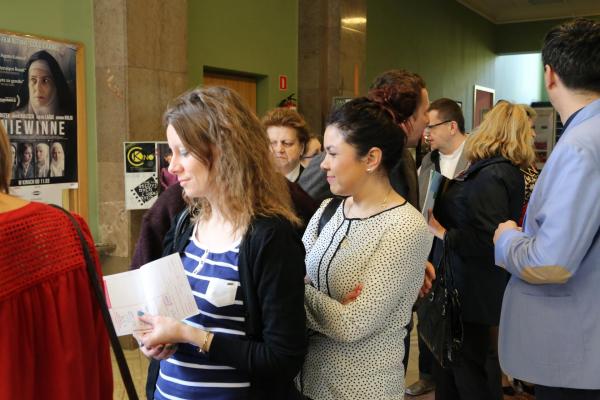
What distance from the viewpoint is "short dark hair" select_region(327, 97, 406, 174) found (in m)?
1.63

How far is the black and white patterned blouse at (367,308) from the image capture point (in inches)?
58.7

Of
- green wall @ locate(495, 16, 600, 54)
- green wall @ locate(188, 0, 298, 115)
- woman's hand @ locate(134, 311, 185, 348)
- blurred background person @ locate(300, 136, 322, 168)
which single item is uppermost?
green wall @ locate(495, 16, 600, 54)

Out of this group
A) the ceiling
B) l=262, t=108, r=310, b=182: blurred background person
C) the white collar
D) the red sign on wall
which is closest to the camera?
l=262, t=108, r=310, b=182: blurred background person

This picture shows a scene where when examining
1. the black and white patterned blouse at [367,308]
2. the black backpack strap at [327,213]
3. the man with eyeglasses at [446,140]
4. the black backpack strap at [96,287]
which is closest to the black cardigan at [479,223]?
the man with eyeglasses at [446,140]

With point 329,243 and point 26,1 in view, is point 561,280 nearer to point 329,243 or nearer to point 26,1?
point 329,243

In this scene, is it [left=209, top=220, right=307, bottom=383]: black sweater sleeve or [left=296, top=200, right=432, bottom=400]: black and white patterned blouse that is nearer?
[left=209, top=220, right=307, bottom=383]: black sweater sleeve

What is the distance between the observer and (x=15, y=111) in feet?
11.1

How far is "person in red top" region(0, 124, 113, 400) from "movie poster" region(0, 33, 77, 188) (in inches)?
96.7

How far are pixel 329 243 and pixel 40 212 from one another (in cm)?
84

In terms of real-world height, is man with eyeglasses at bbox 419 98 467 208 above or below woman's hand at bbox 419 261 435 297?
above

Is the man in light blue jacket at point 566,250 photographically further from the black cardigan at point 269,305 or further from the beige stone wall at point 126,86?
the beige stone wall at point 126,86

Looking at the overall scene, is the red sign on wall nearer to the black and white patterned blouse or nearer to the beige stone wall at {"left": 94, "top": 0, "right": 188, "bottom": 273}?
the beige stone wall at {"left": 94, "top": 0, "right": 188, "bottom": 273}

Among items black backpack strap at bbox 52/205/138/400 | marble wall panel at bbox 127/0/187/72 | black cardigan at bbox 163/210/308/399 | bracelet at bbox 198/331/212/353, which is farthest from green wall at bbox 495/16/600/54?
black backpack strap at bbox 52/205/138/400

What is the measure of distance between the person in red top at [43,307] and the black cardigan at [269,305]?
0.97 feet
